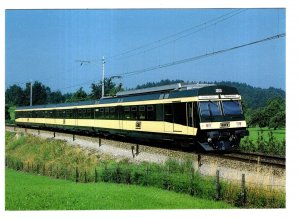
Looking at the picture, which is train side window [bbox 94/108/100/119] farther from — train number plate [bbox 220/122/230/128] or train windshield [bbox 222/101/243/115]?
train number plate [bbox 220/122/230/128]

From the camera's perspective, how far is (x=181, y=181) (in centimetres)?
→ 1620

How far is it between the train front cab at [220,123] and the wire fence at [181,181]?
4.96 ft

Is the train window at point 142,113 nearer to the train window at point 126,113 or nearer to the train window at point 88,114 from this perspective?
the train window at point 126,113

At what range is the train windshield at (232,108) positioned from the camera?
61.1ft

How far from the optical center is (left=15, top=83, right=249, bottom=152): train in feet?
59.6

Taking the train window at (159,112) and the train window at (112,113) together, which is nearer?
the train window at (159,112)

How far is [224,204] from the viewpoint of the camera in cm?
1399

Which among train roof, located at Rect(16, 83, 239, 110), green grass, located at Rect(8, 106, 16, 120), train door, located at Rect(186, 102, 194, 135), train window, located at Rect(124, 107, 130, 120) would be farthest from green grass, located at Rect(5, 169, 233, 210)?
green grass, located at Rect(8, 106, 16, 120)

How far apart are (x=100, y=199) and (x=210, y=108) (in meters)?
5.89

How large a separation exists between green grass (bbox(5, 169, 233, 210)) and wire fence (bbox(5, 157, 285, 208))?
1.31ft

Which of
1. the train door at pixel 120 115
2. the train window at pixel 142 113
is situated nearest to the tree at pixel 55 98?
the train door at pixel 120 115
